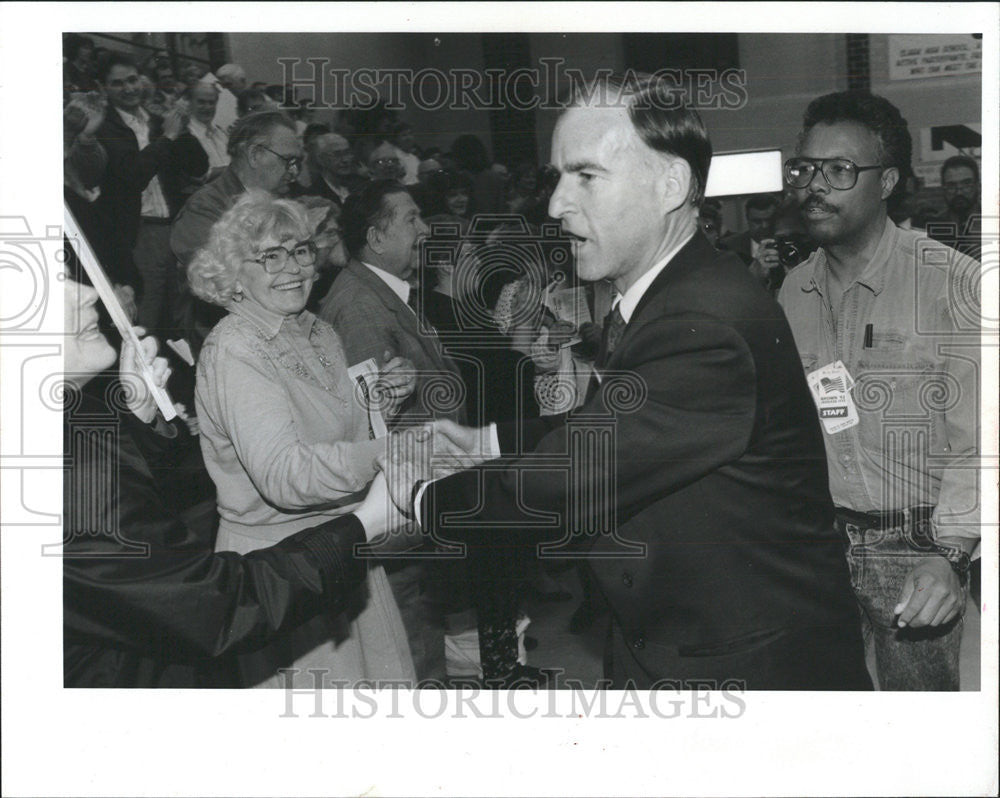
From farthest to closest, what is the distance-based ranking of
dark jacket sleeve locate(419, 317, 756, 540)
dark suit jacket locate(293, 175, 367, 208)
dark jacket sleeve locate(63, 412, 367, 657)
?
dark suit jacket locate(293, 175, 367, 208) → dark jacket sleeve locate(63, 412, 367, 657) → dark jacket sleeve locate(419, 317, 756, 540)

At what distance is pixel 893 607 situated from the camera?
11.7 feet

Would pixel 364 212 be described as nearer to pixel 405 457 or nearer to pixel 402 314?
pixel 402 314

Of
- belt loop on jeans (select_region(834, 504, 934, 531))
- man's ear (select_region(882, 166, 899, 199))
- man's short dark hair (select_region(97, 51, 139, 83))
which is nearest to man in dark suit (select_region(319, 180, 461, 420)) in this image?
man's short dark hair (select_region(97, 51, 139, 83))

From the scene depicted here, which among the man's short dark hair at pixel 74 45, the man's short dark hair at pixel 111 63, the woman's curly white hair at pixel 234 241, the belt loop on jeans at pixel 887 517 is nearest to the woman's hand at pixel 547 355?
the woman's curly white hair at pixel 234 241

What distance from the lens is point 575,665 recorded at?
3553 millimetres

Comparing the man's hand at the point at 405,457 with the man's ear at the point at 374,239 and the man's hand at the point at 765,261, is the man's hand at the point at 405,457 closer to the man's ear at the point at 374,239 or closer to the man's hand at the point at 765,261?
the man's ear at the point at 374,239

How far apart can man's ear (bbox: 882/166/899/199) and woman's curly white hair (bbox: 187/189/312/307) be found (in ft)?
6.13

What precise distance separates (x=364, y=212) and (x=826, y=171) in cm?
145

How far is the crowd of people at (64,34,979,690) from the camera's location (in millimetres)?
3426

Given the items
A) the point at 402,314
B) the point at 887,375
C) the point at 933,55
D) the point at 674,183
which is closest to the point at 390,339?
the point at 402,314

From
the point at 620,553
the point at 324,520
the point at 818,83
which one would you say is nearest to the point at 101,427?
the point at 324,520

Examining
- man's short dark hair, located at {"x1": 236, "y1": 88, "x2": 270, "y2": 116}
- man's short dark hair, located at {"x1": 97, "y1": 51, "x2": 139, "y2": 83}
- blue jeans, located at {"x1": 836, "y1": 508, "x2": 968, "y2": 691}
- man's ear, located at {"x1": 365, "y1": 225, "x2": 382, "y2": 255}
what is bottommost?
blue jeans, located at {"x1": 836, "y1": 508, "x2": 968, "y2": 691}

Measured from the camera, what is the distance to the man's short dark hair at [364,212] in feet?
11.5

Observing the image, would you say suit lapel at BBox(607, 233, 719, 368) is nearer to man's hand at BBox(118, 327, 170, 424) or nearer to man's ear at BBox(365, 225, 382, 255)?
man's ear at BBox(365, 225, 382, 255)
